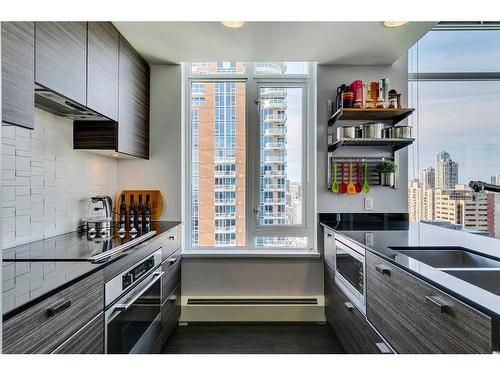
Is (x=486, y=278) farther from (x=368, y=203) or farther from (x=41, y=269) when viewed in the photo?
(x=41, y=269)

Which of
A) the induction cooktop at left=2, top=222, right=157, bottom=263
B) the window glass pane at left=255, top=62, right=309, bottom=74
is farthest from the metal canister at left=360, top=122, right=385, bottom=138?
the induction cooktop at left=2, top=222, right=157, bottom=263

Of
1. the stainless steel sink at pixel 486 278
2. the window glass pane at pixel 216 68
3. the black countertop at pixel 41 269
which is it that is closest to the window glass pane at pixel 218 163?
the window glass pane at pixel 216 68

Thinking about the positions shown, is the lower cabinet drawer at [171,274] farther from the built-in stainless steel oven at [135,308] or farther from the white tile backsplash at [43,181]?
the white tile backsplash at [43,181]

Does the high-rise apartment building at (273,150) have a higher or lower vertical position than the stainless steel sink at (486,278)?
higher

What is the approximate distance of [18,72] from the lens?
109 cm

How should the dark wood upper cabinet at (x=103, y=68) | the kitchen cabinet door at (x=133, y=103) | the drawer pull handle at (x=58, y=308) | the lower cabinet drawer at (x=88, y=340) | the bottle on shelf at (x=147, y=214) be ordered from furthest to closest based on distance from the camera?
1. the bottle on shelf at (x=147, y=214)
2. the kitchen cabinet door at (x=133, y=103)
3. the dark wood upper cabinet at (x=103, y=68)
4. the lower cabinet drawer at (x=88, y=340)
5. the drawer pull handle at (x=58, y=308)

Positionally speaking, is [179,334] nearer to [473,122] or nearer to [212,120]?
[212,120]

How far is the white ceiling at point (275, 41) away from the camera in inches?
77.2

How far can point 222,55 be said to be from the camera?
94.0 inches

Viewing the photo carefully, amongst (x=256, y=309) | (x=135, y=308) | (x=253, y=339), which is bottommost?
(x=253, y=339)

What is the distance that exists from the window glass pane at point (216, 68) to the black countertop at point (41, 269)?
6.19 feet

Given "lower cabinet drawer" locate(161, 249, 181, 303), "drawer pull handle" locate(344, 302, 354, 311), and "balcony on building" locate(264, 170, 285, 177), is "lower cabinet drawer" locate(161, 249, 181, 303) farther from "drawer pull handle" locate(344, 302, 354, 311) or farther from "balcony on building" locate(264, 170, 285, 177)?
"drawer pull handle" locate(344, 302, 354, 311)

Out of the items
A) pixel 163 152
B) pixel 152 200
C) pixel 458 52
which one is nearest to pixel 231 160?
pixel 163 152

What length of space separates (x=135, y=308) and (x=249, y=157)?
5.47 feet
